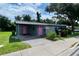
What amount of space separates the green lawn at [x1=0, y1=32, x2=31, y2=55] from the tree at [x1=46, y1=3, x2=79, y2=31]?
0.89 metres

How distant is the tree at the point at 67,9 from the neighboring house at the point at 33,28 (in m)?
0.33

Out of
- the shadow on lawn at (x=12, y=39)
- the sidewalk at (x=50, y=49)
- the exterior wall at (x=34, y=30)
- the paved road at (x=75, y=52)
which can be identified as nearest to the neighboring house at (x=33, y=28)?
the exterior wall at (x=34, y=30)

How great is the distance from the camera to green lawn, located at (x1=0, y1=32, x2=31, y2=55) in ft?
14.4

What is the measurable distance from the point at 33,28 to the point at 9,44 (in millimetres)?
594

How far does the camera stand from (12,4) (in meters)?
4.50

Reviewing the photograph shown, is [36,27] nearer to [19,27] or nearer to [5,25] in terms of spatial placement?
[19,27]

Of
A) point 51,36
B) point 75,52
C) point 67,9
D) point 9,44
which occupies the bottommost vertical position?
point 75,52

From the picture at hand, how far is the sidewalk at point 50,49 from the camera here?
4.45 meters

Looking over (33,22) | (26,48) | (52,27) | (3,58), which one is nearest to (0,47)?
(3,58)

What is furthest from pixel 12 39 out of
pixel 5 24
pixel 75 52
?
pixel 75 52

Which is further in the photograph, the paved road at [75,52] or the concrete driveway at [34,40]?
the concrete driveway at [34,40]

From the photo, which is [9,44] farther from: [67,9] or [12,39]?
[67,9]

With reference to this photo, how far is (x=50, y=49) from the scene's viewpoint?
4.55m

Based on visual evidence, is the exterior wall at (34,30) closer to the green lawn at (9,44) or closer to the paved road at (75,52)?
the green lawn at (9,44)
